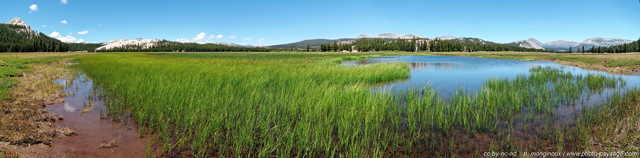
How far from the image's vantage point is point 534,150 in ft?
21.7

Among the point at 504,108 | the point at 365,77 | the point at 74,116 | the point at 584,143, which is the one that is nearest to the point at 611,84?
the point at 504,108

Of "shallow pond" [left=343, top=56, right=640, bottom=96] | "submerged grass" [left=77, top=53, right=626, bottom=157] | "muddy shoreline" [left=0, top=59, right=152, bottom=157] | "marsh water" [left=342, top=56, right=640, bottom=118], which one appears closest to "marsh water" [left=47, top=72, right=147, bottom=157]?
"muddy shoreline" [left=0, top=59, right=152, bottom=157]

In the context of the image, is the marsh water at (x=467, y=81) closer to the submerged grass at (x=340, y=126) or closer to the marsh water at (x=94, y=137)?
the submerged grass at (x=340, y=126)

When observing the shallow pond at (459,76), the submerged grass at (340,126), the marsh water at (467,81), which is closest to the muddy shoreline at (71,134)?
the submerged grass at (340,126)

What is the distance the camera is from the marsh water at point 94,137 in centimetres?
644

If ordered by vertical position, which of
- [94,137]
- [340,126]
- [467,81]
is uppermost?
[467,81]

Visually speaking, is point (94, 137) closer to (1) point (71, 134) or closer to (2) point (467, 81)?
(1) point (71, 134)

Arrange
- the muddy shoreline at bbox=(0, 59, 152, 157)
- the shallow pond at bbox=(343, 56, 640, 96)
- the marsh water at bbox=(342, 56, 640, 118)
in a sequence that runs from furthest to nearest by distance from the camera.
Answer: the shallow pond at bbox=(343, 56, 640, 96) → the marsh water at bbox=(342, 56, 640, 118) → the muddy shoreline at bbox=(0, 59, 152, 157)

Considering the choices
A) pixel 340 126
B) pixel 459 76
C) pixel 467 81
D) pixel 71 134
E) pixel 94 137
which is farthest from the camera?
pixel 459 76

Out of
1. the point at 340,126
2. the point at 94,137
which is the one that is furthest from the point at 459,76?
the point at 94,137

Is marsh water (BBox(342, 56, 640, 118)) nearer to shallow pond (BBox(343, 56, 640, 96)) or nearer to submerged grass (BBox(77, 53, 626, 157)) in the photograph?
shallow pond (BBox(343, 56, 640, 96))

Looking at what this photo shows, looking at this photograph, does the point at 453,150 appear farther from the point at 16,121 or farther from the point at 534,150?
the point at 16,121

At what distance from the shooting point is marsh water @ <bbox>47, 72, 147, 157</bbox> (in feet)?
21.1

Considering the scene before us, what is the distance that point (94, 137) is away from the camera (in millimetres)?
7434
